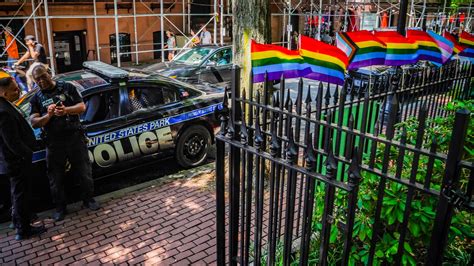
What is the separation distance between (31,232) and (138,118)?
2248 mm

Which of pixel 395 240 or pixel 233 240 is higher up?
pixel 395 240

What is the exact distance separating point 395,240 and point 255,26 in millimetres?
3984

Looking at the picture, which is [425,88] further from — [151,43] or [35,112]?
[151,43]

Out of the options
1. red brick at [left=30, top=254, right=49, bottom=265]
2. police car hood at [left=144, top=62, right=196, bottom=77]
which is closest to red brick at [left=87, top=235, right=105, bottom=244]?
red brick at [left=30, top=254, right=49, bottom=265]

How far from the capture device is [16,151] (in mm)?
4727

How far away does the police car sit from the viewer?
6121mm

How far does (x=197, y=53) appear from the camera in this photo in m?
12.6

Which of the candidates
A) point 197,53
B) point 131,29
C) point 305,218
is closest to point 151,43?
point 131,29

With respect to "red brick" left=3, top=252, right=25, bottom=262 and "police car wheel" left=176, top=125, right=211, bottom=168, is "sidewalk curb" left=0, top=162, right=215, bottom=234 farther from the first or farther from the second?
"red brick" left=3, top=252, right=25, bottom=262

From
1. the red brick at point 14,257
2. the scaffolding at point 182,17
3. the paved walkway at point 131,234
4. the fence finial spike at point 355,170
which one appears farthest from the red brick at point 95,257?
the scaffolding at point 182,17

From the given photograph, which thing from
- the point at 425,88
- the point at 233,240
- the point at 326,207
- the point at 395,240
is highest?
A: the point at 425,88

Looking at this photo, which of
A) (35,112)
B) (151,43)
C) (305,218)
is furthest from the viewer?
(151,43)

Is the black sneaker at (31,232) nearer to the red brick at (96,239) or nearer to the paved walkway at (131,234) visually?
the paved walkway at (131,234)

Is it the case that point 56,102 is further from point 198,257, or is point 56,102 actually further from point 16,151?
point 198,257
